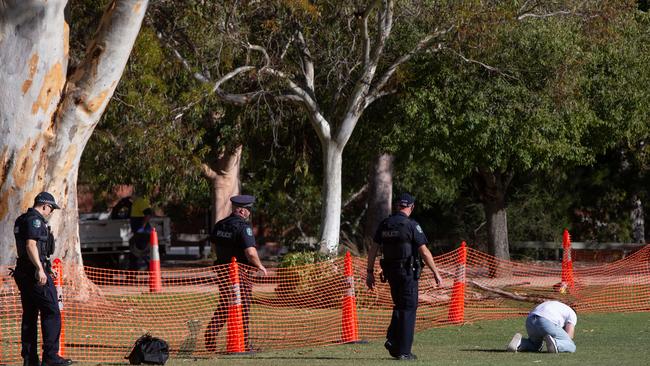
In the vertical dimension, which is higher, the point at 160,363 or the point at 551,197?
the point at 551,197

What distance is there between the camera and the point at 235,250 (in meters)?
12.7

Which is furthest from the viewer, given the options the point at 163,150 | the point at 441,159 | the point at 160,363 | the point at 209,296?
the point at 441,159

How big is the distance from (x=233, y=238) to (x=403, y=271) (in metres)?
2.07

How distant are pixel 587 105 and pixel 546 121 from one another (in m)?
1.56

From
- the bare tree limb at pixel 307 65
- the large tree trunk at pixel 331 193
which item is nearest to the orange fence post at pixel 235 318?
the large tree trunk at pixel 331 193

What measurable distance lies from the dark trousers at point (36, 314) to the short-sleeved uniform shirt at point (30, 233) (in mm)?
157

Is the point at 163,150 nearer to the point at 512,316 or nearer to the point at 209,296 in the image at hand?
the point at 209,296

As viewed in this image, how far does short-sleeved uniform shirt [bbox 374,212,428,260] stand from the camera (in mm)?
11656

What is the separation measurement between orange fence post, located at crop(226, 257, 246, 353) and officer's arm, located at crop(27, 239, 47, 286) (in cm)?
227

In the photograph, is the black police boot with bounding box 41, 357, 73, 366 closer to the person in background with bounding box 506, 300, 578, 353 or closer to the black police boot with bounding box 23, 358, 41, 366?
the black police boot with bounding box 23, 358, 41, 366

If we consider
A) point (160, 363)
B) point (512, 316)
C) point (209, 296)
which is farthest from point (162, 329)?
point (512, 316)

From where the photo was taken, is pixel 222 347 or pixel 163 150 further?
pixel 163 150

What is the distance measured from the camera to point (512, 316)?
17.2 metres

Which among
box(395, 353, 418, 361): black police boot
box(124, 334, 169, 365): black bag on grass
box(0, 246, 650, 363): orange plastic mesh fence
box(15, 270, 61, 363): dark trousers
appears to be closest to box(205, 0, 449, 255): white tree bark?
box(0, 246, 650, 363): orange plastic mesh fence
